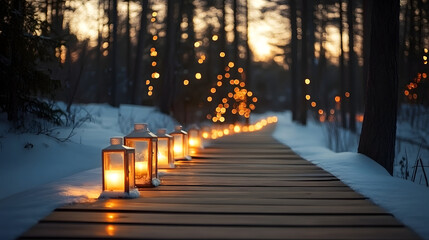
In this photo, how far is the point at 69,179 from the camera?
14.6ft

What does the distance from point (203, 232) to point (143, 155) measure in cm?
176

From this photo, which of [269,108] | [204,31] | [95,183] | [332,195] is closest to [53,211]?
[95,183]

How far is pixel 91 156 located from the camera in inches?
238

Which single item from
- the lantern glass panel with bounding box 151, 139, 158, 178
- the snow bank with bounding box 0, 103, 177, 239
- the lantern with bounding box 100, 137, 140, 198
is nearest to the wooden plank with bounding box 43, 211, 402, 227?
the snow bank with bounding box 0, 103, 177, 239

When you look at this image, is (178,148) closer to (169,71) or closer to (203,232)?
(203,232)

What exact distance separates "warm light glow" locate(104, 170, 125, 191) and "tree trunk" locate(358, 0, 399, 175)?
12.5 feet

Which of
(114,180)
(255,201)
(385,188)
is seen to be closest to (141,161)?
(114,180)

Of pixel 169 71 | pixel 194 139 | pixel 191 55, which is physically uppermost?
pixel 191 55

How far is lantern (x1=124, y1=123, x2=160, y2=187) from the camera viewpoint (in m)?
4.25

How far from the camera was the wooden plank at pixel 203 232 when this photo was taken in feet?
8.46

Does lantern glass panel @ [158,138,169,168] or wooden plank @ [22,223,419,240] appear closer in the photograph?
wooden plank @ [22,223,419,240]

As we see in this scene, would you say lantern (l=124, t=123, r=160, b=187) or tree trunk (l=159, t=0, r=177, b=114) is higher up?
tree trunk (l=159, t=0, r=177, b=114)

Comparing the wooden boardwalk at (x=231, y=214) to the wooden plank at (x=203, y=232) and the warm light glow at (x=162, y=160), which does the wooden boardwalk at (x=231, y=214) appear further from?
the warm light glow at (x=162, y=160)

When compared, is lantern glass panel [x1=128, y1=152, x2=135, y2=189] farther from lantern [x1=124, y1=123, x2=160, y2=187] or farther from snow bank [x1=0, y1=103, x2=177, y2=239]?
lantern [x1=124, y1=123, x2=160, y2=187]
